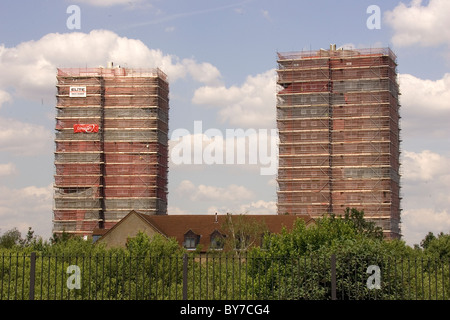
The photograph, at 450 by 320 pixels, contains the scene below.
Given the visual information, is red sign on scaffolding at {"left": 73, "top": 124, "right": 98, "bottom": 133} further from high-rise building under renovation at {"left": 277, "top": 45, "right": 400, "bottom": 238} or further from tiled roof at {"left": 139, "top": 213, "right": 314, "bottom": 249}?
tiled roof at {"left": 139, "top": 213, "right": 314, "bottom": 249}

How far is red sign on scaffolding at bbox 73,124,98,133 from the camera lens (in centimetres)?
12206

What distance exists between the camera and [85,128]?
122 meters

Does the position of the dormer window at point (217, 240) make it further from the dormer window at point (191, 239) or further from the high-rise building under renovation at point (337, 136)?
the high-rise building under renovation at point (337, 136)

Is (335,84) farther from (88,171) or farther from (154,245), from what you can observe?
(154,245)

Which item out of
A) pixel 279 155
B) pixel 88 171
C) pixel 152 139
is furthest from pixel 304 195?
pixel 88 171

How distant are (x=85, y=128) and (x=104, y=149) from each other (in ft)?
16.1

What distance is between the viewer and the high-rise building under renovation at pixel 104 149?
122 metres

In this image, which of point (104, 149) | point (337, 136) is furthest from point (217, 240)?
point (104, 149)

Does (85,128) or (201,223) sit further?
(85,128)

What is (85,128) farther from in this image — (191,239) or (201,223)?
(191,239)

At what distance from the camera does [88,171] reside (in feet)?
401

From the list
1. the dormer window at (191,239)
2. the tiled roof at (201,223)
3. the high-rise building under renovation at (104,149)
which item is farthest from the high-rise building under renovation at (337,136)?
the dormer window at (191,239)

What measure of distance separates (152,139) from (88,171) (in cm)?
1239

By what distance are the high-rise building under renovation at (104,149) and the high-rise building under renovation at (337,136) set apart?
23682 mm
